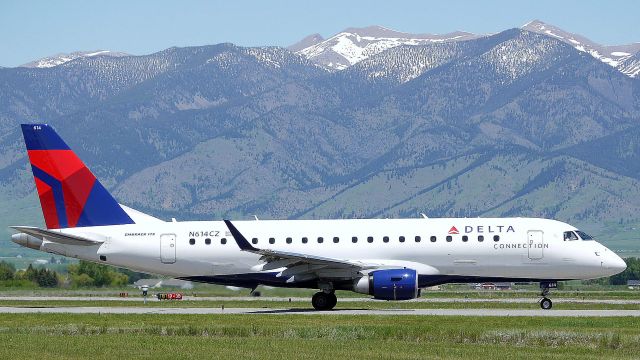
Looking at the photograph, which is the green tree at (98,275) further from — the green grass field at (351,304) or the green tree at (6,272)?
the green grass field at (351,304)

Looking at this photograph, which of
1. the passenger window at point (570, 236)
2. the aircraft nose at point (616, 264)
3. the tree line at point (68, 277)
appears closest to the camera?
the aircraft nose at point (616, 264)

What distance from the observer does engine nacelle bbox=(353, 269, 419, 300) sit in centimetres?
5428

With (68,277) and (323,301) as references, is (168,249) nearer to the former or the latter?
(323,301)

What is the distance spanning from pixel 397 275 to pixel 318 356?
20224mm

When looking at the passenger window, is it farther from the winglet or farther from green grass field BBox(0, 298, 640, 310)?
the winglet

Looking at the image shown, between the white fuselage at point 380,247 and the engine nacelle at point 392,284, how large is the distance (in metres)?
1.48

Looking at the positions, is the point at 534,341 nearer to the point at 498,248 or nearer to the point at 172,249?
the point at 498,248

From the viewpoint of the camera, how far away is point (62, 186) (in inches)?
2322

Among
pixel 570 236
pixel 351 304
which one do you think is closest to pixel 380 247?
pixel 351 304

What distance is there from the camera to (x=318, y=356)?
113 feet

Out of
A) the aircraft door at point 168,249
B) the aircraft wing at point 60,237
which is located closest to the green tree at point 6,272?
the aircraft wing at point 60,237

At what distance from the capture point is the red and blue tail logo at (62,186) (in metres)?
58.9

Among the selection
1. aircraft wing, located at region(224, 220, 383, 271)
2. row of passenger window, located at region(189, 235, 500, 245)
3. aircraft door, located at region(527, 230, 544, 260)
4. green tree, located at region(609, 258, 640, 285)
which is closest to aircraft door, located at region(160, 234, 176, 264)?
row of passenger window, located at region(189, 235, 500, 245)

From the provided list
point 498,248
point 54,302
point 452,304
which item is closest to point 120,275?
point 54,302
